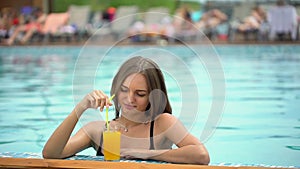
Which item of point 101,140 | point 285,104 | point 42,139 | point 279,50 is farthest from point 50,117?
point 279,50

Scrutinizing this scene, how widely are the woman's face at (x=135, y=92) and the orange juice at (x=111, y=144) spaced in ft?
0.37

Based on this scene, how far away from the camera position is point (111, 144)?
2721 mm

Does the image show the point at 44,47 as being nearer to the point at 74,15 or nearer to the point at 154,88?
the point at 74,15

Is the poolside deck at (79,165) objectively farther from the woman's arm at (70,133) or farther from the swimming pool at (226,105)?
the swimming pool at (226,105)

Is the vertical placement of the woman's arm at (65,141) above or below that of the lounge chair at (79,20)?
above

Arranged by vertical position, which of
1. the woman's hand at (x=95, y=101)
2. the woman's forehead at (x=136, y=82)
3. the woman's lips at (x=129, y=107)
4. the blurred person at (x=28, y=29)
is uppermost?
the woman's forehead at (x=136, y=82)

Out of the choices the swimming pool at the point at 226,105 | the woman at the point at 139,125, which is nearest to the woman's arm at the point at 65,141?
the woman at the point at 139,125

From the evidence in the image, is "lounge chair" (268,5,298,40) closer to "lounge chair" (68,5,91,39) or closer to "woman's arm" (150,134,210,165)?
"lounge chair" (68,5,91,39)

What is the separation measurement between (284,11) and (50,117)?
11740mm

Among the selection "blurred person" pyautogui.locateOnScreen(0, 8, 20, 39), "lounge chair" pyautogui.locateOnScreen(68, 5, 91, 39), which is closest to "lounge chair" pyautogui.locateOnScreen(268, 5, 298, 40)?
"lounge chair" pyautogui.locateOnScreen(68, 5, 91, 39)

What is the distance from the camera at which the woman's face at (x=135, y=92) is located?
261cm

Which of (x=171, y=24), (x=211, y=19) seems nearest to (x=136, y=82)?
(x=171, y=24)

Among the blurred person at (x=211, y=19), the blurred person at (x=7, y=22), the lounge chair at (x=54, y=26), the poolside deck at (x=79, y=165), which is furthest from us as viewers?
the blurred person at (x=7, y=22)

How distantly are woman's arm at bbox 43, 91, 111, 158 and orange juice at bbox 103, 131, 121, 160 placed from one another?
125 millimetres
